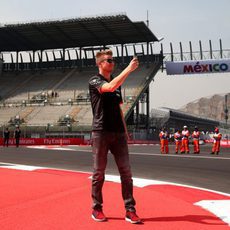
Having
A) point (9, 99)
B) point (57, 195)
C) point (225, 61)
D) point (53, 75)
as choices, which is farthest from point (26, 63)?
point (57, 195)

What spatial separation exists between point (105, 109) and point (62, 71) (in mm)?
50271

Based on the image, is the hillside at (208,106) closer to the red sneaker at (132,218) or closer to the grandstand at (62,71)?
the grandstand at (62,71)

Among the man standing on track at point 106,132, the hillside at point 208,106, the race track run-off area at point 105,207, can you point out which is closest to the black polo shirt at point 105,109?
the man standing on track at point 106,132

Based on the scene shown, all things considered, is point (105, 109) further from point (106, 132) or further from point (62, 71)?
point (62, 71)

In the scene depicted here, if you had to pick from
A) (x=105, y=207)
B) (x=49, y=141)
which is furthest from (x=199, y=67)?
(x=105, y=207)

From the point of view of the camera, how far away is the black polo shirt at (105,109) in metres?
4.36

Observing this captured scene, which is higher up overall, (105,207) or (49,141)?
(49,141)

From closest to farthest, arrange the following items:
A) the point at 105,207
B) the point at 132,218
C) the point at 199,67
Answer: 1. the point at 132,218
2. the point at 105,207
3. the point at 199,67

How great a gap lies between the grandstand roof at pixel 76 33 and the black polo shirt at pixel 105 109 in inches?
1543

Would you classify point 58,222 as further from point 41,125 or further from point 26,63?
point 26,63

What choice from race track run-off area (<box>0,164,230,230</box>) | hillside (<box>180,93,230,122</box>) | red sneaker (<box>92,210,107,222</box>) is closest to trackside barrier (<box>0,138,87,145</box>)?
race track run-off area (<box>0,164,230,230</box>)

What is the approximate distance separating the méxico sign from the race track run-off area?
35134 mm

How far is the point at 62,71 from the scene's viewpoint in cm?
5388

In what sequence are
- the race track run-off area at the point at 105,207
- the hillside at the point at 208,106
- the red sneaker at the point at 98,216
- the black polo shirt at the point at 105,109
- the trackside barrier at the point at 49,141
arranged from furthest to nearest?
the hillside at the point at 208,106 < the trackside barrier at the point at 49,141 < the black polo shirt at the point at 105,109 < the red sneaker at the point at 98,216 < the race track run-off area at the point at 105,207
